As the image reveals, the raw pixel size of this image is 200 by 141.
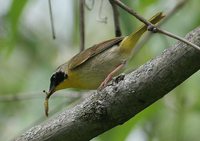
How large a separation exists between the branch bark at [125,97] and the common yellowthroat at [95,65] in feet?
4.27

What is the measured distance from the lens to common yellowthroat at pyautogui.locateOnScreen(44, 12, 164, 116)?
4301mm

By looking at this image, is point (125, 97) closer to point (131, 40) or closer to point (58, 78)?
point (131, 40)

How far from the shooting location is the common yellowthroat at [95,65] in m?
4.30

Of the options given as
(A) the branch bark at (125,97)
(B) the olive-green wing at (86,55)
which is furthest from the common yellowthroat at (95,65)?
(A) the branch bark at (125,97)

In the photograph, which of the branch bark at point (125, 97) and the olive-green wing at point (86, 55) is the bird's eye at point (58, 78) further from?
the branch bark at point (125, 97)

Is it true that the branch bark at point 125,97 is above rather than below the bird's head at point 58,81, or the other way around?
below

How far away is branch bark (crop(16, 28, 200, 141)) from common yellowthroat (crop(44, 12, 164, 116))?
51.2 inches

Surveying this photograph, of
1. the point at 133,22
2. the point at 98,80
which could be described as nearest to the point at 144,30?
the point at 133,22

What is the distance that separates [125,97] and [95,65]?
1.76 meters

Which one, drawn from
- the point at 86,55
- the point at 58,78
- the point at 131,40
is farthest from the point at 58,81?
the point at 131,40

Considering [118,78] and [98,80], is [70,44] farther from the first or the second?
[118,78]

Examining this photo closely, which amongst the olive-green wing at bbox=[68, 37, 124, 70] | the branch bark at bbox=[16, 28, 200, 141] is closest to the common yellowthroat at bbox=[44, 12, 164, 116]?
the olive-green wing at bbox=[68, 37, 124, 70]

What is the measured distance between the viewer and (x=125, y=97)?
8.80ft

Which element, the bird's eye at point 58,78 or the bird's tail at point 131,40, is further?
the bird's eye at point 58,78
